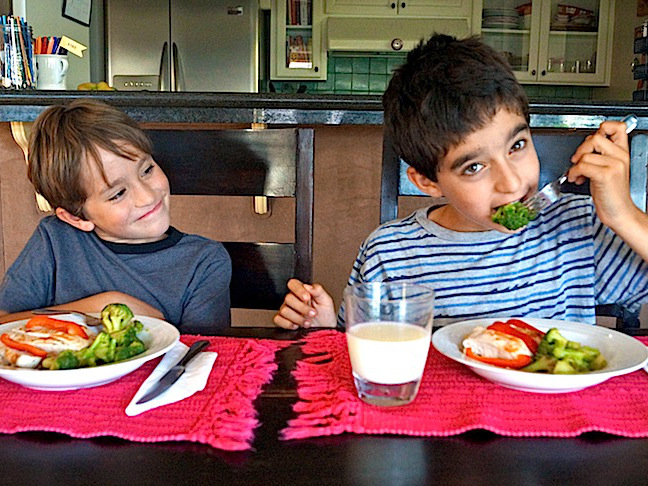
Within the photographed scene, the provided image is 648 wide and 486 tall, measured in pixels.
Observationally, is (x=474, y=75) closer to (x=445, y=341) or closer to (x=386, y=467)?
(x=445, y=341)

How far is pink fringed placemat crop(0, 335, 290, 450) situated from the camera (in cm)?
57

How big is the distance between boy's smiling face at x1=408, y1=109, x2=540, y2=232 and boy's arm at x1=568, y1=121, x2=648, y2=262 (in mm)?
74

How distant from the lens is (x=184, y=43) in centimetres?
409

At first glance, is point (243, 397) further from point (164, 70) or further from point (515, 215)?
point (164, 70)

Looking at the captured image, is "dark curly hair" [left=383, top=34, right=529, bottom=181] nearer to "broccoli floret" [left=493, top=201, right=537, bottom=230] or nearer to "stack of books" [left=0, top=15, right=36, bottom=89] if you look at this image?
"broccoli floret" [left=493, top=201, right=537, bottom=230]

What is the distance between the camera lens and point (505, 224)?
950 millimetres

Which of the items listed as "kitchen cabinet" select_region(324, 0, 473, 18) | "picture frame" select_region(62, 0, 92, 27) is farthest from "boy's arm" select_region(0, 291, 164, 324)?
"kitchen cabinet" select_region(324, 0, 473, 18)

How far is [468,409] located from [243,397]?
0.22m

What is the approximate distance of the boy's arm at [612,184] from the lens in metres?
0.92

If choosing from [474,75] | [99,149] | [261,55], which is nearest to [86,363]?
[99,149]

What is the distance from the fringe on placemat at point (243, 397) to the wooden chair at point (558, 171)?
19.0 inches

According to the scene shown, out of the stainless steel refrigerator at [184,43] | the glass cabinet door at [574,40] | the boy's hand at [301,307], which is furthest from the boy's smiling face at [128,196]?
the glass cabinet door at [574,40]

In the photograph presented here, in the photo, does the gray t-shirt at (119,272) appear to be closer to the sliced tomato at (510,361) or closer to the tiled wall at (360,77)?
the sliced tomato at (510,361)

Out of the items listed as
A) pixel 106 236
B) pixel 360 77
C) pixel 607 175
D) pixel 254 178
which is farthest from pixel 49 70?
pixel 360 77
